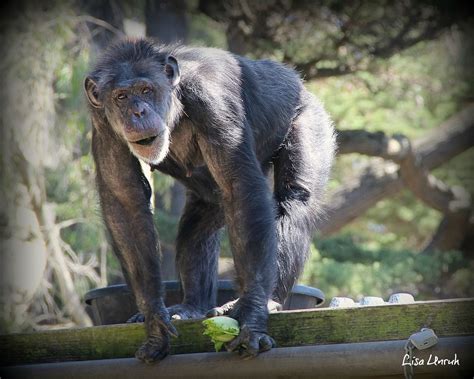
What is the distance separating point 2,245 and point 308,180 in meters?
6.19

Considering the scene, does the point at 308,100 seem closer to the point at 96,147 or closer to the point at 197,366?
the point at 96,147

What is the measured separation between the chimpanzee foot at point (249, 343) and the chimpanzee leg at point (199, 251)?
1.64 meters

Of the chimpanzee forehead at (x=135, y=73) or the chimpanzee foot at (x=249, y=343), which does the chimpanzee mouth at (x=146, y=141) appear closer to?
the chimpanzee forehead at (x=135, y=73)

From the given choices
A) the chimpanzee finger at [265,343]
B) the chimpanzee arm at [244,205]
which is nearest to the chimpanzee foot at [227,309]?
the chimpanzee arm at [244,205]

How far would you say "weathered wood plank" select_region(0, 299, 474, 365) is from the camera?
3.74 meters

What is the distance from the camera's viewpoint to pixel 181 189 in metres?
11.8

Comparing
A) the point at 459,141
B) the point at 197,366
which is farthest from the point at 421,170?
the point at 197,366

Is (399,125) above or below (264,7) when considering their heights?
below

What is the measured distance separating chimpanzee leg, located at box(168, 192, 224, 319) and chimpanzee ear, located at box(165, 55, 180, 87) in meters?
1.11

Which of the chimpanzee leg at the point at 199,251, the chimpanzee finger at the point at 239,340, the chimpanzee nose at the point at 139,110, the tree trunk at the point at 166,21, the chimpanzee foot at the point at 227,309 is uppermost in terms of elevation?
the tree trunk at the point at 166,21

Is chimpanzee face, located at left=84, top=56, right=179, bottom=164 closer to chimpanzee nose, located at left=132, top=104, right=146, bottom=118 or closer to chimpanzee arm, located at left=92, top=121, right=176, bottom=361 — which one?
chimpanzee nose, located at left=132, top=104, right=146, bottom=118

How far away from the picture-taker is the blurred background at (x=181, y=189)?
34.2 ft

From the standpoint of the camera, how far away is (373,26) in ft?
34.8
